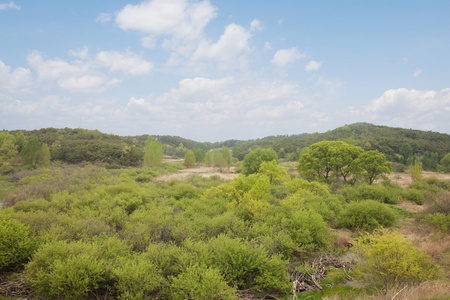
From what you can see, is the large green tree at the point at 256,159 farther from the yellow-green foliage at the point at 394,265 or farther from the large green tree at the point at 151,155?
the yellow-green foliage at the point at 394,265

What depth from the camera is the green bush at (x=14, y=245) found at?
8914 millimetres

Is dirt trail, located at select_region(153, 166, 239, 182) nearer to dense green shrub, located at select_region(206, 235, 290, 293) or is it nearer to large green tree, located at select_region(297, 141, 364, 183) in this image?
large green tree, located at select_region(297, 141, 364, 183)

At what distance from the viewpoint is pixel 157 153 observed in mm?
59000

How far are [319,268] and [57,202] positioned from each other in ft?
61.3

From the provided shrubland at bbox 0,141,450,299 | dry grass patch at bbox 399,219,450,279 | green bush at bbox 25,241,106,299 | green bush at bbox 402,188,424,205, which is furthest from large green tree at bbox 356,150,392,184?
green bush at bbox 25,241,106,299

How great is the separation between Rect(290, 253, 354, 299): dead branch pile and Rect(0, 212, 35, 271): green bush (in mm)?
11367

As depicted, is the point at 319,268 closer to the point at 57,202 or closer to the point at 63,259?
the point at 63,259

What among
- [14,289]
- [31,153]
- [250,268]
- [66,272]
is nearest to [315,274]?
[250,268]

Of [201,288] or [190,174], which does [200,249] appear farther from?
[190,174]

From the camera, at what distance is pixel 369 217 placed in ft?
54.0

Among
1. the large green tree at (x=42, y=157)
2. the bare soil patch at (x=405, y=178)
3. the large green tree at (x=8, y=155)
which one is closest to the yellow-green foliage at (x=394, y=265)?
the bare soil patch at (x=405, y=178)

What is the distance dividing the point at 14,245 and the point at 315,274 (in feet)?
43.7

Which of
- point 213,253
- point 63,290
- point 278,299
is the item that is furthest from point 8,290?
point 278,299

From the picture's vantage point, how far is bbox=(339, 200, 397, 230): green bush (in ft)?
53.6
